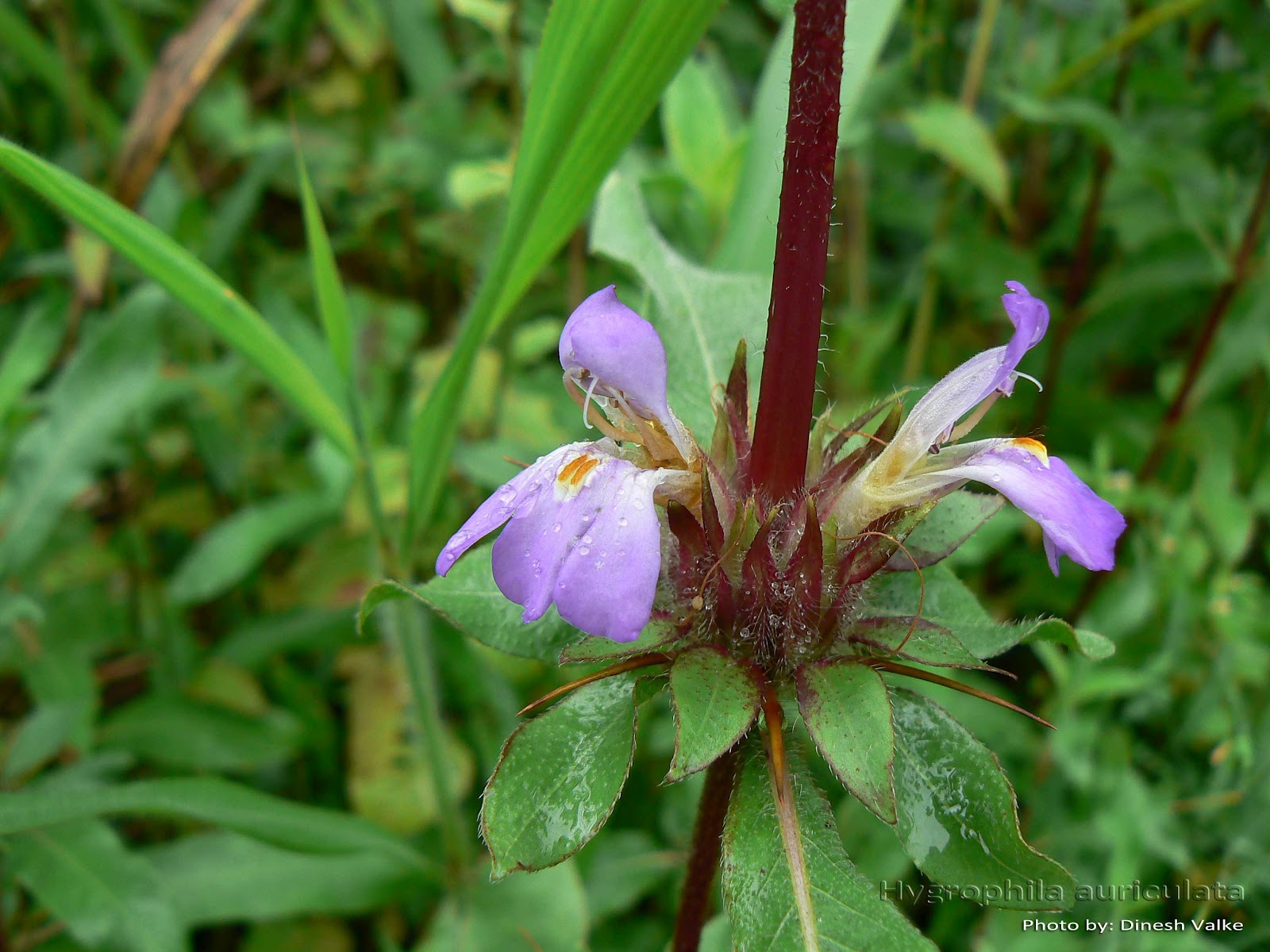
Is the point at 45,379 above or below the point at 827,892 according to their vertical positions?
below

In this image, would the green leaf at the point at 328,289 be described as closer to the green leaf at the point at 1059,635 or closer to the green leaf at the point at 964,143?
the green leaf at the point at 1059,635

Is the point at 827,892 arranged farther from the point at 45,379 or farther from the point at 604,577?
the point at 45,379

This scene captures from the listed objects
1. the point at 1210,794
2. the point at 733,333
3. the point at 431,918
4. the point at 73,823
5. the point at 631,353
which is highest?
the point at 631,353

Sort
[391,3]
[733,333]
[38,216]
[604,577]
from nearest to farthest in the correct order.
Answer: [604,577]
[733,333]
[38,216]
[391,3]

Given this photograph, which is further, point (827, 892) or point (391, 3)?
point (391, 3)

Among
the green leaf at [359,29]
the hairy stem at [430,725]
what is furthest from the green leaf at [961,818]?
the green leaf at [359,29]

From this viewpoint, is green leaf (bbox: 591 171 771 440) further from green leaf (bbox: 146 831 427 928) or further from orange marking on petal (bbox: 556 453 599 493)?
green leaf (bbox: 146 831 427 928)

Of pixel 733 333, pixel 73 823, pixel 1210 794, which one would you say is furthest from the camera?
pixel 1210 794

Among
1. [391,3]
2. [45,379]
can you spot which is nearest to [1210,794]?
[45,379]

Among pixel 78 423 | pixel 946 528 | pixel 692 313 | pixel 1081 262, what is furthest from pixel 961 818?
pixel 1081 262
